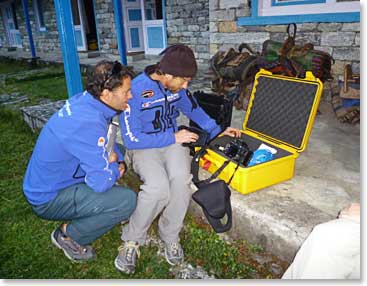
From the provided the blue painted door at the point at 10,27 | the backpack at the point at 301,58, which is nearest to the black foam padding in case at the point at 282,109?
the backpack at the point at 301,58

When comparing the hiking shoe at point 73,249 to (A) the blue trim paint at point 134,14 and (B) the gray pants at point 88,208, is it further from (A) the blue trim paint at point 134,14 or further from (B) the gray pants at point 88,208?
(A) the blue trim paint at point 134,14

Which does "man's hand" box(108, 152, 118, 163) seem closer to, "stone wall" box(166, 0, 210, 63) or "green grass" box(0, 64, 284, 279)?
"green grass" box(0, 64, 284, 279)

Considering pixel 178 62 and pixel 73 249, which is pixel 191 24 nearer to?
pixel 178 62

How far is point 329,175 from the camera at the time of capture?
2.69 meters

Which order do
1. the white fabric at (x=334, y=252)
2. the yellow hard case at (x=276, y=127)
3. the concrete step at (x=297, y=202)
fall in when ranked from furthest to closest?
1. the yellow hard case at (x=276, y=127)
2. the concrete step at (x=297, y=202)
3. the white fabric at (x=334, y=252)

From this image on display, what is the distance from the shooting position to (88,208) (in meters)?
2.17

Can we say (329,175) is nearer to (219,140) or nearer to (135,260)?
(219,140)

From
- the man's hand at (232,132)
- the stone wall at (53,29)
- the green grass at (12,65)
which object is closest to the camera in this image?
the man's hand at (232,132)

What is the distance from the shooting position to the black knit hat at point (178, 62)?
222 cm

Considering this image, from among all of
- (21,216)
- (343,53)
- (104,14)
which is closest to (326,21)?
(343,53)

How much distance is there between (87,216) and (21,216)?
1052mm

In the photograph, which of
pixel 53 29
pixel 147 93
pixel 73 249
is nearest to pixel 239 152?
pixel 147 93

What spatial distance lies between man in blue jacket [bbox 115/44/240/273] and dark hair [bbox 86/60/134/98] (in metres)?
0.35

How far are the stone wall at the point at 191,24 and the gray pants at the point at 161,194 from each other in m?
6.86
